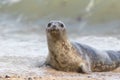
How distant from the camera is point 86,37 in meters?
13.6

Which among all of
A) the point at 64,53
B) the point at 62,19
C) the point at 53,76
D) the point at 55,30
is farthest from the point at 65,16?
the point at 53,76

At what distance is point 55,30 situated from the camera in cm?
759

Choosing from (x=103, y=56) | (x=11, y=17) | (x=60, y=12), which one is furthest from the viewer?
(x=11, y=17)

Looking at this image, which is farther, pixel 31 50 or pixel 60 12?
pixel 60 12

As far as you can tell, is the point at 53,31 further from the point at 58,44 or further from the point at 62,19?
the point at 62,19

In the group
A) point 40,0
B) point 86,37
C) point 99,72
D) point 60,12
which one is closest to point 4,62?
point 99,72

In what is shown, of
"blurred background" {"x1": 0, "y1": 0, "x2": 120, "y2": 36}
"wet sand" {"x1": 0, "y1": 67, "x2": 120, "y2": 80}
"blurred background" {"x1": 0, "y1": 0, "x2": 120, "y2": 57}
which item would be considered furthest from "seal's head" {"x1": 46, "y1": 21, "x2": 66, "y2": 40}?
"blurred background" {"x1": 0, "y1": 0, "x2": 120, "y2": 36}

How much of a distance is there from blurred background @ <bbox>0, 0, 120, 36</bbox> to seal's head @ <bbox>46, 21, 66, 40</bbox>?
612 cm

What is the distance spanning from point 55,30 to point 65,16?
8.79 meters

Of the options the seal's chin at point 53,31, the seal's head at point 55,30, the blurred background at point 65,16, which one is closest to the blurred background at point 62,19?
the blurred background at point 65,16

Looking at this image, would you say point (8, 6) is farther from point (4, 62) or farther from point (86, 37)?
point (4, 62)

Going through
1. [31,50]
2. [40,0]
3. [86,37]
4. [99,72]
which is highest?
[40,0]

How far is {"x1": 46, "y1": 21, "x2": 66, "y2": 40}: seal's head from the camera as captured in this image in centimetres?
758

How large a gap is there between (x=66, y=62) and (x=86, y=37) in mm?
5773
